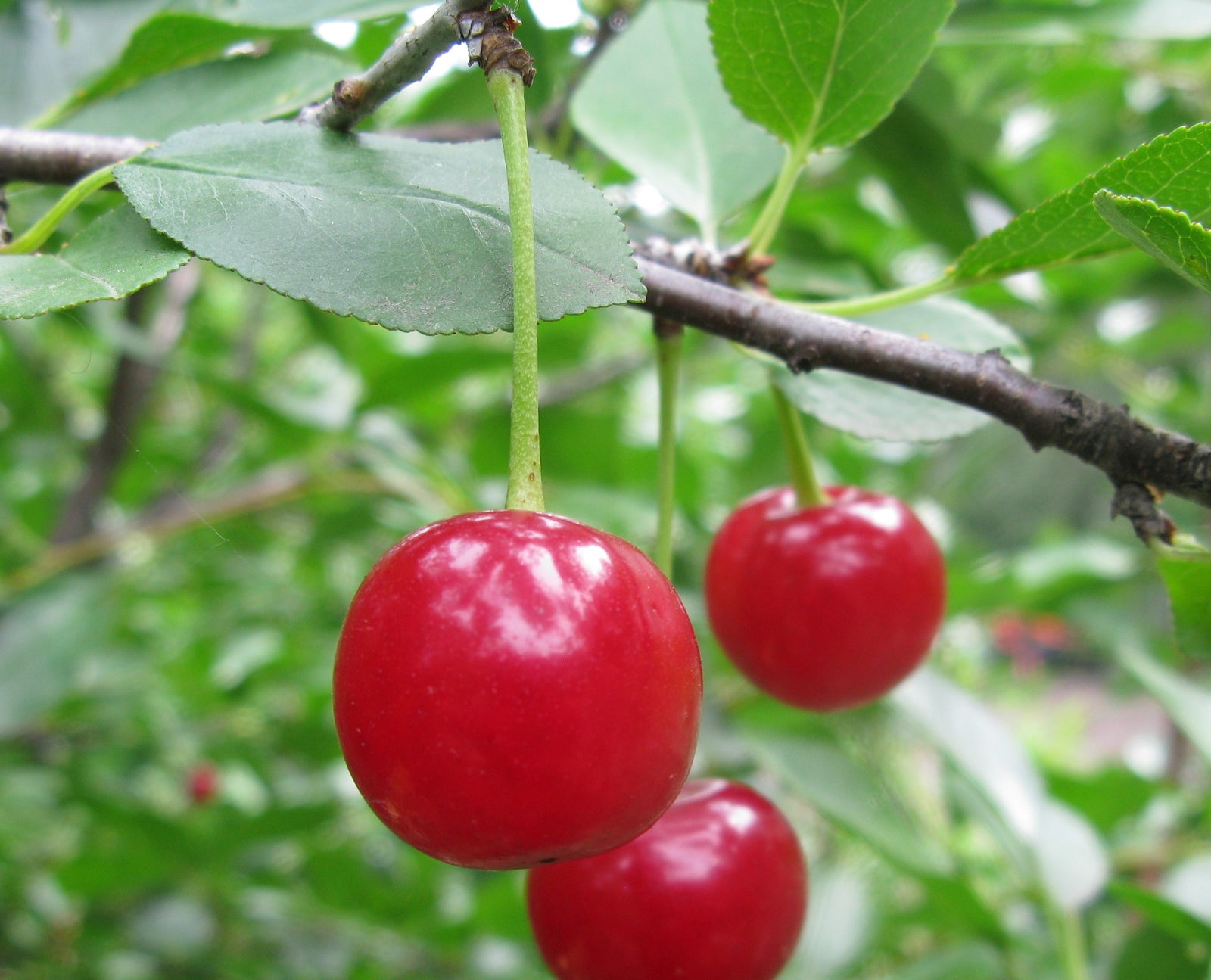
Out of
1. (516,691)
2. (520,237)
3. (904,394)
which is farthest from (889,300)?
(516,691)

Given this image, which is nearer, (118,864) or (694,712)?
(694,712)

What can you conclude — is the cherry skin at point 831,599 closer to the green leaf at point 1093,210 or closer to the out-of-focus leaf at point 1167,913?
the green leaf at point 1093,210

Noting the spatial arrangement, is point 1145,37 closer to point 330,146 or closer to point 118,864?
point 330,146

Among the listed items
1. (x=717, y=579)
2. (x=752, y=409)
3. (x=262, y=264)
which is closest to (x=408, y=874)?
(x=752, y=409)

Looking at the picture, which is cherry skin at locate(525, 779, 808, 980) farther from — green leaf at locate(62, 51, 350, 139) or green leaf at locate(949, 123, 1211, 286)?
green leaf at locate(62, 51, 350, 139)

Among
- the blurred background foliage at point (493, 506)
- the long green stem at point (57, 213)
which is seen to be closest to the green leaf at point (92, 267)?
the long green stem at point (57, 213)

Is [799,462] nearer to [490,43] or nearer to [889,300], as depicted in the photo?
[889,300]
